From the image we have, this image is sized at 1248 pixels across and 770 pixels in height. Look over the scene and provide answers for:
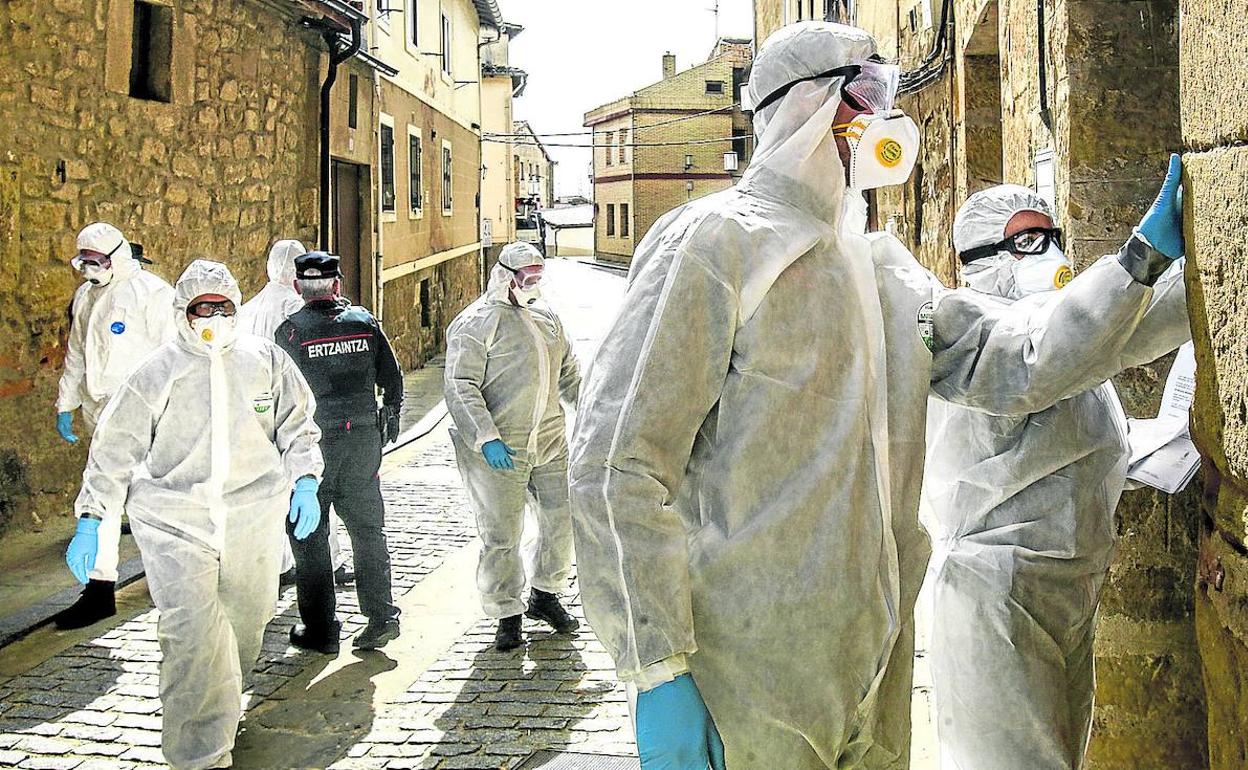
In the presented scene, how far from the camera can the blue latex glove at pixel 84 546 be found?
4.08 m

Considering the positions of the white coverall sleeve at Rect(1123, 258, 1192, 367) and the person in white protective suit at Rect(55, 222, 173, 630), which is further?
the person in white protective suit at Rect(55, 222, 173, 630)

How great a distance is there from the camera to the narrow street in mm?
4148

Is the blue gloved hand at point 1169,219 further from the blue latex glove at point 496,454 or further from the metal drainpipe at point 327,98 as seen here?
the metal drainpipe at point 327,98

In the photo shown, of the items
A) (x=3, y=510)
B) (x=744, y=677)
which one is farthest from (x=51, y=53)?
(x=744, y=677)

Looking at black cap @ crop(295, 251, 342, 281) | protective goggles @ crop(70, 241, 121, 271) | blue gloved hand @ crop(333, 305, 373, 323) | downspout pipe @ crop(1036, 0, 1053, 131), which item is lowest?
blue gloved hand @ crop(333, 305, 373, 323)

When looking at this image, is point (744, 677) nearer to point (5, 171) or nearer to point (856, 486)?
point (856, 486)

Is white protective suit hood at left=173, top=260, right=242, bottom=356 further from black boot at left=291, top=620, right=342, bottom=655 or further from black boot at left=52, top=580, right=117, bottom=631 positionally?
black boot at left=52, top=580, right=117, bottom=631

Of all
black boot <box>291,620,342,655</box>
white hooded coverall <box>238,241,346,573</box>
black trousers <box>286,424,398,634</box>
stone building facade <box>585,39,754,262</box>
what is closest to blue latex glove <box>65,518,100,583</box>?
black trousers <box>286,424,398,634</box>

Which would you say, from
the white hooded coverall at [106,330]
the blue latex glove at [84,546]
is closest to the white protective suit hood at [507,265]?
the blue latex glove at [84,546]

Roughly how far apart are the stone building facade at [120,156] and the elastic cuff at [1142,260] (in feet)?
21.3

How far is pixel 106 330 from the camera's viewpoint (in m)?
6.88

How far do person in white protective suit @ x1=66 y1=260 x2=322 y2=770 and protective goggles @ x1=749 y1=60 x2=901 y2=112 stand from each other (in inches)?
100

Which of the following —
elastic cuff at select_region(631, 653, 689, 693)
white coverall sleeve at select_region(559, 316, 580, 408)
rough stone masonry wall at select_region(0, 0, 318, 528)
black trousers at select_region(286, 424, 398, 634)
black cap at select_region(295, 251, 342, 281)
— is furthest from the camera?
rough stone masonry wall at select_region(0, 0, 318, 528)

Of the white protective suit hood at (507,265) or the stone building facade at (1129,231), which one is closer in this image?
the stone building facade at (1129,231)
